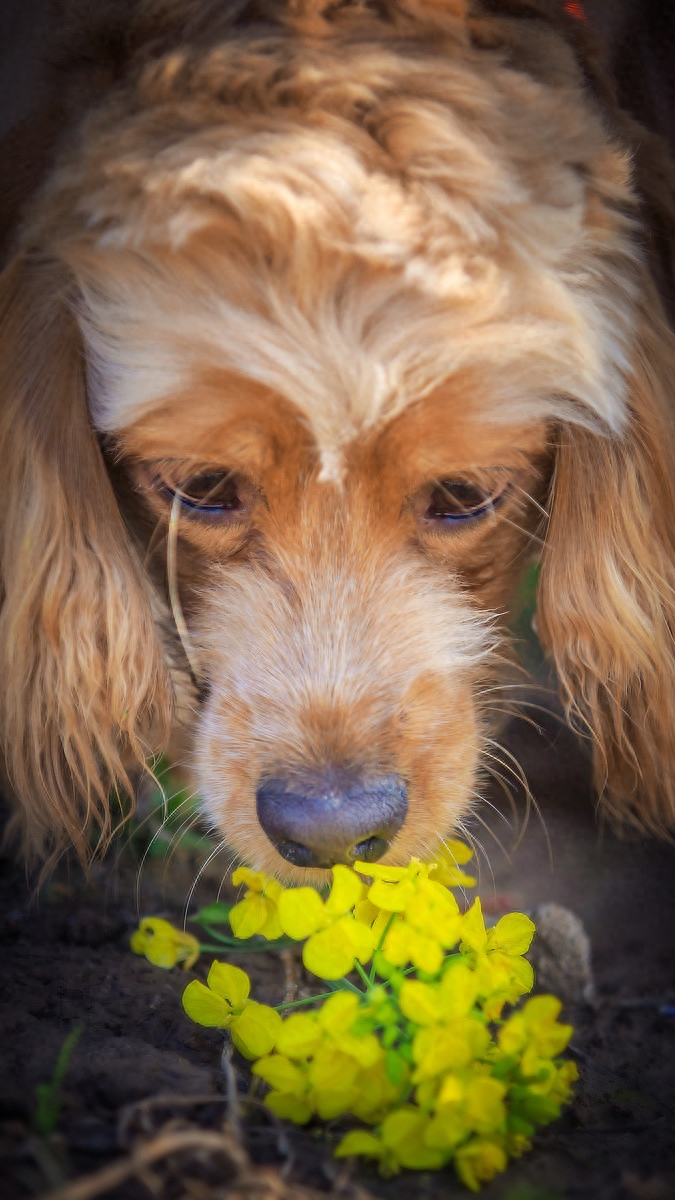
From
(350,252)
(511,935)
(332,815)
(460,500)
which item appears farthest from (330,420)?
(511,935)

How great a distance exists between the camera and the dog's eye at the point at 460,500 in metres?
2.20

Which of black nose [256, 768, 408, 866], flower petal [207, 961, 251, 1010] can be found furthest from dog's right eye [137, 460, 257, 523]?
flower petal [207, 961, 251, 1010]

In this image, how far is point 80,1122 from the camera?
1.50 meters

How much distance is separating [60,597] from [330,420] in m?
0.82

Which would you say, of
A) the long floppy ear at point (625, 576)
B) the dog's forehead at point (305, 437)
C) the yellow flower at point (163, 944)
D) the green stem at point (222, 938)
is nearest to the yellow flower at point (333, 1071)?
the yellow flower at point (163, 944)

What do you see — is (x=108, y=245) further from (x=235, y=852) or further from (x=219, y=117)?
(x=235, y=852)

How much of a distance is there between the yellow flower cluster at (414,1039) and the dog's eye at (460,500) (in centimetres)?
80

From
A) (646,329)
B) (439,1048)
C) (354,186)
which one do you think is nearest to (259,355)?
(354,186)

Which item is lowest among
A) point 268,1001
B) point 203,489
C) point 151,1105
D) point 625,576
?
point 268,1001

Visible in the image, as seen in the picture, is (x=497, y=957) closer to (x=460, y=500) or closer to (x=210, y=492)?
(x=460, y=500)

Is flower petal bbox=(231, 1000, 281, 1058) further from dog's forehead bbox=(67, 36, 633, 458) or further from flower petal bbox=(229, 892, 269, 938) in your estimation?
dog's forehead bbox=(67, 36, 633, 458)

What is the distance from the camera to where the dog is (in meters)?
1.91

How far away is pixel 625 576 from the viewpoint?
2.43 m

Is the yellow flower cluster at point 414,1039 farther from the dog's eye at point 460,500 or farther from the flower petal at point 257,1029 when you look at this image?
the dog's eye at point 460,500
